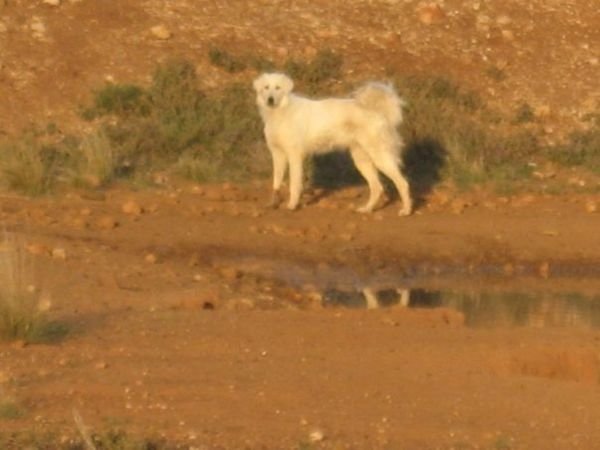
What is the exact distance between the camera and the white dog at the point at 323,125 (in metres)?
16.6

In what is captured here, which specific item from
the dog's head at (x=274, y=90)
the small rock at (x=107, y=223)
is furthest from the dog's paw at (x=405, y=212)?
the small rock at (x=107, y=223)

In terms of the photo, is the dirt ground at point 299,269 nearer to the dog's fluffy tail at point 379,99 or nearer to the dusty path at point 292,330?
the dusty path at point 292,330

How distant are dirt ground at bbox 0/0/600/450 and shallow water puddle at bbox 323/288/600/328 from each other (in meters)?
0.25

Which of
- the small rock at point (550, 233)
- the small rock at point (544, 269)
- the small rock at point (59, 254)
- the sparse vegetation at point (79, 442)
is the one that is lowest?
the small rock at point (544, 269)

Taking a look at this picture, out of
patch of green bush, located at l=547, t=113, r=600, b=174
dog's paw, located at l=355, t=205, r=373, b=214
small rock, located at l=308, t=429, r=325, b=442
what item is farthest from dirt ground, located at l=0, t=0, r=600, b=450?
patch of green bush, located at l=547, t=113, r=600, b=174

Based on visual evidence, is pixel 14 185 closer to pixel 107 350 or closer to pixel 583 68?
pixel 107 350

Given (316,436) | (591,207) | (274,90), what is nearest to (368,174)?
(274,90)

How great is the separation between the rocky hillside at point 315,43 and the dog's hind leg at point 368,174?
4.12 meters

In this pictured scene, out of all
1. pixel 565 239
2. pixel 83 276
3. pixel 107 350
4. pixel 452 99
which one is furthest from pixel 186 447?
pixel 452 99

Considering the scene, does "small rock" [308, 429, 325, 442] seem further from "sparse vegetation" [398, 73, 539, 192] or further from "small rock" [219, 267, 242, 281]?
"sparse vegetation" [398, 73, 539, 192]

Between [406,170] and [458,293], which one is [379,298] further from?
[406,170]

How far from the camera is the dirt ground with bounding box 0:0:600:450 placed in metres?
9.26

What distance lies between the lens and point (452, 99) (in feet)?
70.6

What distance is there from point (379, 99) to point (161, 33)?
6.03 m
